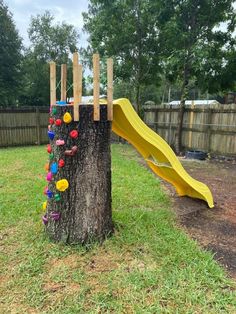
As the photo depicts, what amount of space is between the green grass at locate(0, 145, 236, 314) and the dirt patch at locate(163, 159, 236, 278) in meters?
0.17

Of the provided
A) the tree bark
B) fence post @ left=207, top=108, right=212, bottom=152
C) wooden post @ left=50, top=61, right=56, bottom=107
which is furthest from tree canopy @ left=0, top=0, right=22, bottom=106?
wooden post @ left=50, top=61, right=56, bottom=107

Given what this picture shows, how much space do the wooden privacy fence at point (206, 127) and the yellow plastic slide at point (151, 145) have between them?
12.9 feet

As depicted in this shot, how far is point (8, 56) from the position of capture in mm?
12484

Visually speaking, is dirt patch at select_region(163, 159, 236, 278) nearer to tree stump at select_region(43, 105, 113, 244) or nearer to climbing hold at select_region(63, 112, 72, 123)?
tree stump at select_region(43, 105, 113, 244)

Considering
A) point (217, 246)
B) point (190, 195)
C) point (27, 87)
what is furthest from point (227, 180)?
point (27, 87)

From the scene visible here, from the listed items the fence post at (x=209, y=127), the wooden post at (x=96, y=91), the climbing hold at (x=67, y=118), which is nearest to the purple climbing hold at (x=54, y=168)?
the climbing hold at (x=67, y=118)

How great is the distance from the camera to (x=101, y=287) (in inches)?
78.1

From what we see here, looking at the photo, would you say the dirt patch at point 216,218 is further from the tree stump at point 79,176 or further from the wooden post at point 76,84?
the wooden post at point 76,84

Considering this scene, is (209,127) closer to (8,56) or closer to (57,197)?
(57,197)

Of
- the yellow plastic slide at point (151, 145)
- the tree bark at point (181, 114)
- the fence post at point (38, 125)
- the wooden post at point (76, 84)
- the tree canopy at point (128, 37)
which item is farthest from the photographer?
the fence post at point (38, 125)

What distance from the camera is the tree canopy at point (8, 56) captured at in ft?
40.0

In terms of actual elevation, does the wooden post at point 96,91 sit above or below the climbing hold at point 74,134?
above

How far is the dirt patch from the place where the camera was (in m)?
2.56

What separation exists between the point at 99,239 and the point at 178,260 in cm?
78
